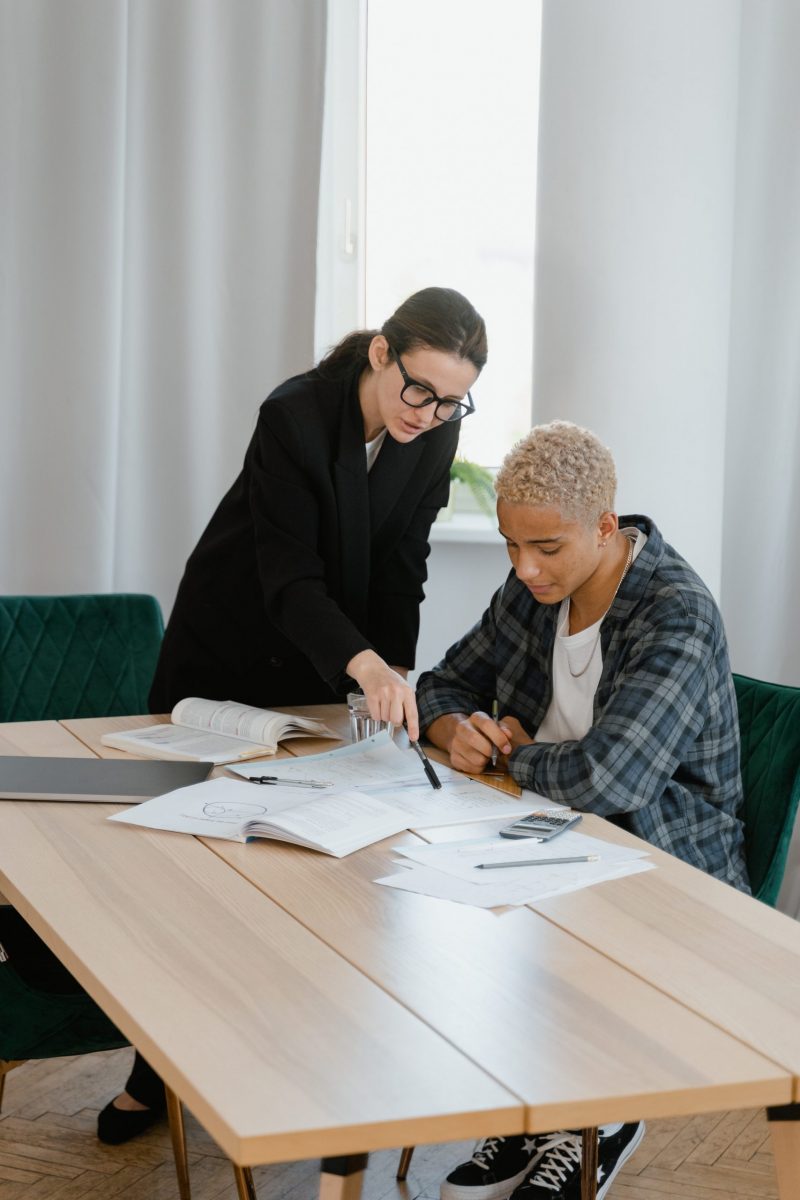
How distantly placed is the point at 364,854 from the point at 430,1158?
88 cm

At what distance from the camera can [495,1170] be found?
1.83 metres

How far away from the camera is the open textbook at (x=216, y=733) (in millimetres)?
2064

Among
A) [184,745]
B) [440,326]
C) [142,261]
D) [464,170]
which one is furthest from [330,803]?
[464,170]

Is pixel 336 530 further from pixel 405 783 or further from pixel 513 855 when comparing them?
pixel 513 855

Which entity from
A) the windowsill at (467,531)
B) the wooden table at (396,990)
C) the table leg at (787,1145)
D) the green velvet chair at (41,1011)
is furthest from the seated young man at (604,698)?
the windowsill at (467,531)

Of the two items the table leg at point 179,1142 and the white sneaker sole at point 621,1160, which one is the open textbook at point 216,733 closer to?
the table leg at point 179,1142

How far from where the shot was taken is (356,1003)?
116cm

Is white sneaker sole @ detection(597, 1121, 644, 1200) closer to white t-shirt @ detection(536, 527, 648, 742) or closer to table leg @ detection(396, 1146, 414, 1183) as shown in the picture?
table leg @ detection(396, 1146, 414, 1183)

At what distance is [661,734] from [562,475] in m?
0.39

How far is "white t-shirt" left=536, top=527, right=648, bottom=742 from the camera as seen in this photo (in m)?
2.03

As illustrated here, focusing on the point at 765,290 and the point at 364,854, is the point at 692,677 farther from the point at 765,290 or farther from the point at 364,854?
the point at 765,290

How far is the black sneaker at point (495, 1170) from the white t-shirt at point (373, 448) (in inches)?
44.5

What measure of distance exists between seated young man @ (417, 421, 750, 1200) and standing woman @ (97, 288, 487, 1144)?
230 millimetres

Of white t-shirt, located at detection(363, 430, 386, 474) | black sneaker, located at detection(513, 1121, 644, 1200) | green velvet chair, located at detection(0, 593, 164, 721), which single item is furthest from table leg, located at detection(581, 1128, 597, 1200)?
green velvet chair, located at detection(0, 593, 164, 721)
